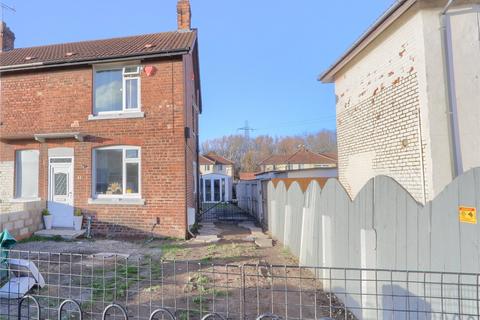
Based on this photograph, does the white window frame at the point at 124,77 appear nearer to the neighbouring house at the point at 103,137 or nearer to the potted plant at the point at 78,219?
the neighbouring house at the point at 103,137

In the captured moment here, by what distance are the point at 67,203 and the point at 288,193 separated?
7877mm

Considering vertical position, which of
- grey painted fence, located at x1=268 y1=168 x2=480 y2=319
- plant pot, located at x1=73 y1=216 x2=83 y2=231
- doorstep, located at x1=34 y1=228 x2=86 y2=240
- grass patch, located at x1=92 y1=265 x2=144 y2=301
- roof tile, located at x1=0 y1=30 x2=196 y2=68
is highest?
roof tile, located at x1=0 y1=30 x2=196 y2=68

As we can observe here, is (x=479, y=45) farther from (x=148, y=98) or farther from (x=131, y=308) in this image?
(x=148, y=98)

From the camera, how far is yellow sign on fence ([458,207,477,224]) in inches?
108

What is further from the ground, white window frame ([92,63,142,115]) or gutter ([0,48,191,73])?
gutter ([0,48,191,73])

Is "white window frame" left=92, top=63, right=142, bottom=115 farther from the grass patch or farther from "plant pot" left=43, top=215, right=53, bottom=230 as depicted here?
the grass patch

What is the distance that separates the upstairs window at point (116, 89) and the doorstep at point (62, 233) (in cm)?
426

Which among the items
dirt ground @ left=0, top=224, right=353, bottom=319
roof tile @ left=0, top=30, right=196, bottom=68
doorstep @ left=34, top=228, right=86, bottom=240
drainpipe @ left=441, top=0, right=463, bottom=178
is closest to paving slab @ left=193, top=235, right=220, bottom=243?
dirt ground @ left=0, top=224, right=353, bottom=319

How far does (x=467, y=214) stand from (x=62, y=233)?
1113cm

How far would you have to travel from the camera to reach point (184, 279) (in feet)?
19.4

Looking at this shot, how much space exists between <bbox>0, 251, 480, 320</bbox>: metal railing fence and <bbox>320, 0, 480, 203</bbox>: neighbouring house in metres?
2.67

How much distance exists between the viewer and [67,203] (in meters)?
11.0

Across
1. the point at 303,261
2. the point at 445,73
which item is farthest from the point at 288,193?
the point at 445,73

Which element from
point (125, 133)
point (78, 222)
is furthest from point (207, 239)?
point (125, 133)
